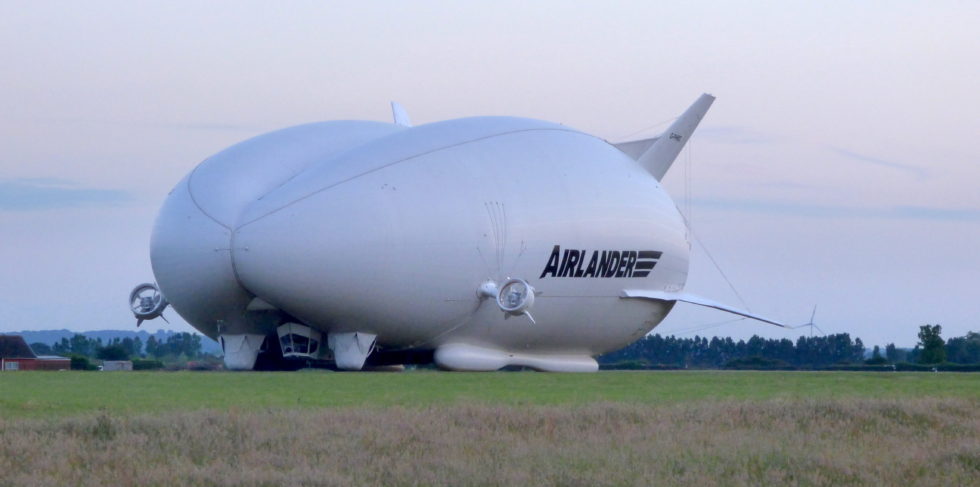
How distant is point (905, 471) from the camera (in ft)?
60.3

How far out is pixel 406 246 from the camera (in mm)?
41125

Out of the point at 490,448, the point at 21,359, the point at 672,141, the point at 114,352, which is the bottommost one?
the point at 490,448

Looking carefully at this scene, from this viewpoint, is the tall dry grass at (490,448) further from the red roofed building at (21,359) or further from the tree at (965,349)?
the tree at (965,349)

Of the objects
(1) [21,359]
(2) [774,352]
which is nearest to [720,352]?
(2) [774,352]

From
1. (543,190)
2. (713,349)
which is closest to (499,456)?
(543,190)

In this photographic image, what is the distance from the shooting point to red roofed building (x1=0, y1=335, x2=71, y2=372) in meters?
64.2

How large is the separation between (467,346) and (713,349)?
196 feet

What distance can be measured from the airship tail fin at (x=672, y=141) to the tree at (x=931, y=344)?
2146 centimetres

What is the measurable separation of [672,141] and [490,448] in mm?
40607

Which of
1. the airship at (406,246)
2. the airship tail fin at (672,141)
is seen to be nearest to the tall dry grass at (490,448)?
the airship at (406,246)

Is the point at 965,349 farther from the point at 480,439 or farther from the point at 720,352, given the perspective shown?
the point at 480,439

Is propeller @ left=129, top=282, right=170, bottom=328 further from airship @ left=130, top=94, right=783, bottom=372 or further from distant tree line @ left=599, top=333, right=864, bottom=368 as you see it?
distant tree line @ left=599, top=333, right=864, bottom=368

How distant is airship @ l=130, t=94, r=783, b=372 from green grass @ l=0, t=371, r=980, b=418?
2909 mm

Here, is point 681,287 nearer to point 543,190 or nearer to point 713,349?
point 543,190
